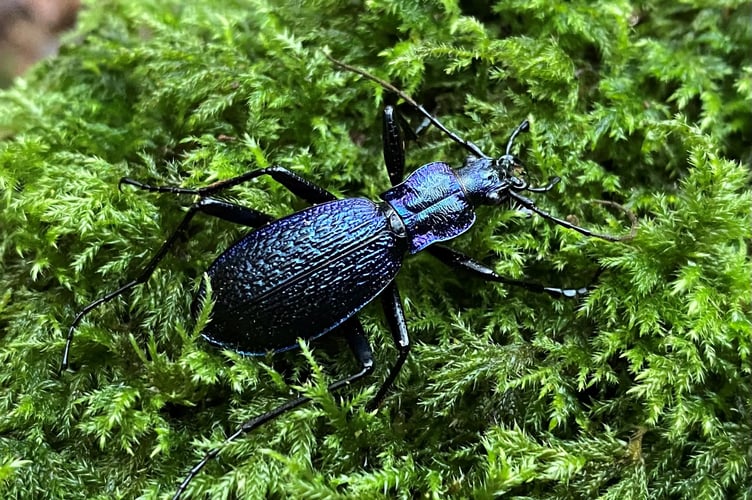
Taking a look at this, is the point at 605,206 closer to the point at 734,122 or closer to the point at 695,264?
the point at 695,264

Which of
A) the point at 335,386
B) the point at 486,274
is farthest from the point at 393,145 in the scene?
the point at 335,386

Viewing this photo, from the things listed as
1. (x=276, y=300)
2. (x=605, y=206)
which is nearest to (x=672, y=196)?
(x=605, y=206)

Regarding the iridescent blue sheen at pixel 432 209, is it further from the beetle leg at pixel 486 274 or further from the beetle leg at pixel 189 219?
the beetle leg at pixel 189 219

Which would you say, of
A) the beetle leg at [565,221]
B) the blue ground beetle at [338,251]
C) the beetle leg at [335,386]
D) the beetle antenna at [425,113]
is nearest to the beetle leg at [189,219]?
the blue ground beetle at [338,251]

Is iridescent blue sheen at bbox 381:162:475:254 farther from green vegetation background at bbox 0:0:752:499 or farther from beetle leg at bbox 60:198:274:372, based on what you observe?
beetle leg at bbox 60:198:274:372

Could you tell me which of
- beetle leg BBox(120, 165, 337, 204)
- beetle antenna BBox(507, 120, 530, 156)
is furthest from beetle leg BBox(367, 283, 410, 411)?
beetle antenna BBox(507, 120, 530, 156)

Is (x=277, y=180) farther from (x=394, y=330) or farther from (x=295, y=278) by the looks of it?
(x=394, y=330)
